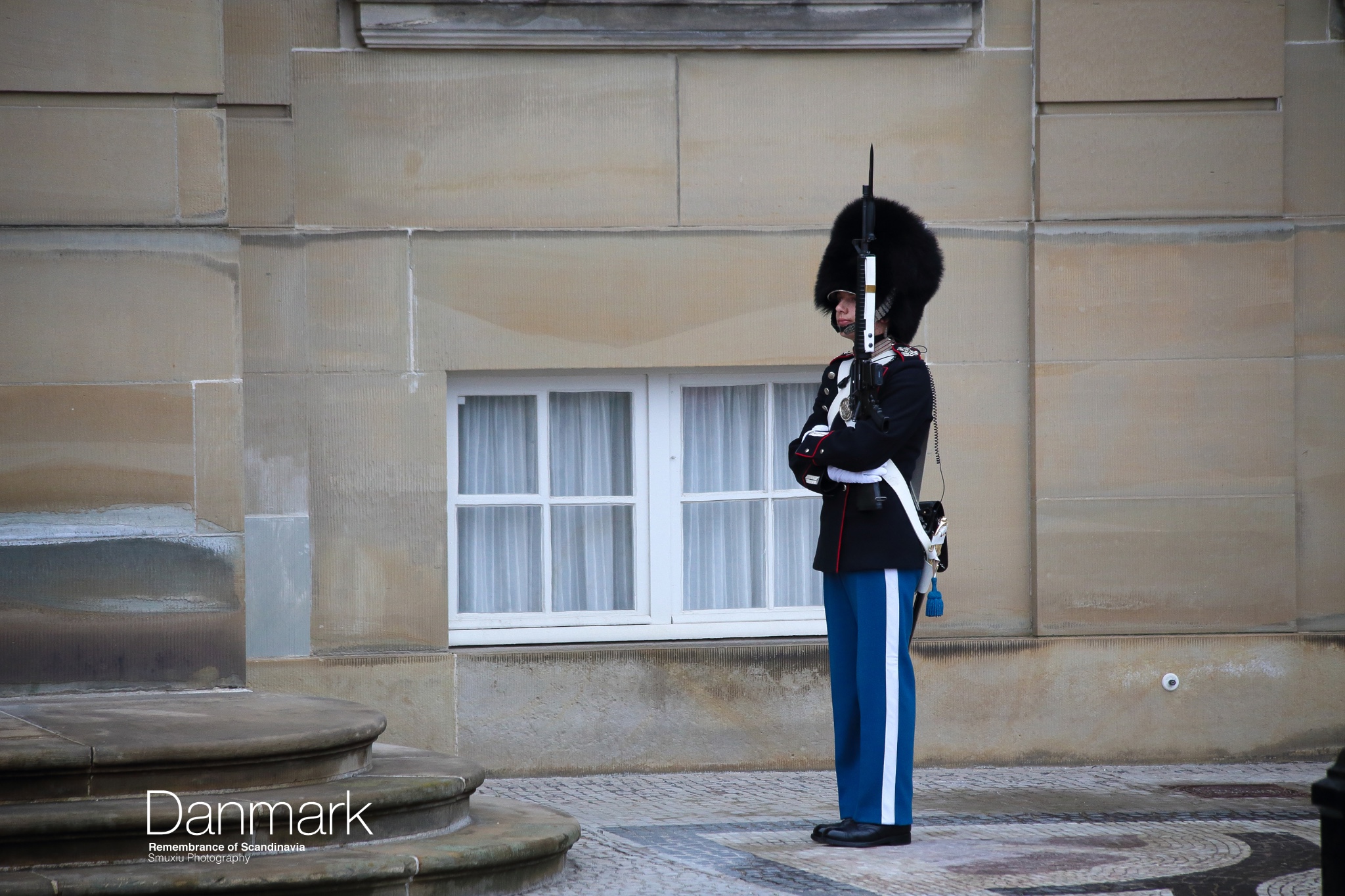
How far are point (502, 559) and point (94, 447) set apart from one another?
1.78 meters

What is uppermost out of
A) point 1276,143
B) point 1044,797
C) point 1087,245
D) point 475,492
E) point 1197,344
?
point 1276,143

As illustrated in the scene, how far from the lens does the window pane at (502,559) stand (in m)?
6.80

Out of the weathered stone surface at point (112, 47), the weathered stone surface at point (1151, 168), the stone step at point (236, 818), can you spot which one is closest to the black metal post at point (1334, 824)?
the stone step at point (236, 818)

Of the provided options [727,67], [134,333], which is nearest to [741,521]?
[727,67]

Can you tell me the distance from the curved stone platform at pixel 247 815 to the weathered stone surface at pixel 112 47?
2335mm

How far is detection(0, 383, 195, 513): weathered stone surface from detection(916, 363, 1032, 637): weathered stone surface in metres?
3.04

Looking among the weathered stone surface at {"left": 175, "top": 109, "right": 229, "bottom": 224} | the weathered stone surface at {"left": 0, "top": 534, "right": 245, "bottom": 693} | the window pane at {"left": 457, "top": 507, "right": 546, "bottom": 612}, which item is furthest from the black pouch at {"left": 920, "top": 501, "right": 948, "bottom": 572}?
the weathered stone surface at {"left": 175, "top": 109, "right": 229, "bottom": 224}

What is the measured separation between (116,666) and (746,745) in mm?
2499

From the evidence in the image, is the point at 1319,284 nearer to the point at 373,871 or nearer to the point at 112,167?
the point at 373,871

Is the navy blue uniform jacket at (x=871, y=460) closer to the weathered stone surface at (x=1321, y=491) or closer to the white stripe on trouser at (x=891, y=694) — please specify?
the white stripe on trouser at (x=891, y=694)

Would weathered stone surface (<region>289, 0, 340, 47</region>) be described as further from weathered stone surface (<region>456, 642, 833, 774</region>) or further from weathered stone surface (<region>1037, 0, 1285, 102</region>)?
weathered stone surface (<region>1037, 0, 1285, 102</region>)

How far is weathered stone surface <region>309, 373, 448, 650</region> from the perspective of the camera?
256 inches

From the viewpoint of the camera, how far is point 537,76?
6.58 m

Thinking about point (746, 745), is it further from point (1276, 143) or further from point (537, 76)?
point (1276, 143)
